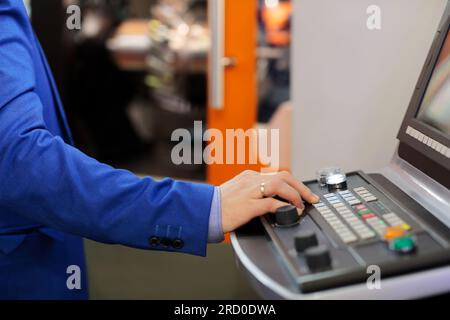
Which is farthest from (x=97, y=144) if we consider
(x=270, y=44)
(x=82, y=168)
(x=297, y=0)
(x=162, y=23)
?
(x=82, y=168)

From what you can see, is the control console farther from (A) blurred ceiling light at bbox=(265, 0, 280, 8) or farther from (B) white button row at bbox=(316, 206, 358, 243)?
(A) blurred ceiling light at bbox=(265, 0, 280, 8)

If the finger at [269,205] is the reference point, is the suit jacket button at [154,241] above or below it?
below

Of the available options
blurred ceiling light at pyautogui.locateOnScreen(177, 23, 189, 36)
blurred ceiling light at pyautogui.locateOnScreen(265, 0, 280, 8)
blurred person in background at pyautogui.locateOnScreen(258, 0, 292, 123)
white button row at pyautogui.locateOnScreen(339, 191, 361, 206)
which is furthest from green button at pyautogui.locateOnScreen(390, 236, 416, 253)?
blurred ceiling light at pyautogui.locateOnScreen(265, 0, 280, 8)

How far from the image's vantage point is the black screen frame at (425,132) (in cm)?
95

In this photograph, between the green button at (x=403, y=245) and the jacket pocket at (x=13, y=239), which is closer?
the green button at (x=403, y=245)

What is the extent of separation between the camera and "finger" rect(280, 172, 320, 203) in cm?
93

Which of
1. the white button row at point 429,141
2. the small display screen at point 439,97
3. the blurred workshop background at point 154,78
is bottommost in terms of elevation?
the blurred workshop background at point 154,78

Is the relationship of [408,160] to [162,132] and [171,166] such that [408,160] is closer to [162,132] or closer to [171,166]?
[171,166]

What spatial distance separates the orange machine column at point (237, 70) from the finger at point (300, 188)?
1.99 metres

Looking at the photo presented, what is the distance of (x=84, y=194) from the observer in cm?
86

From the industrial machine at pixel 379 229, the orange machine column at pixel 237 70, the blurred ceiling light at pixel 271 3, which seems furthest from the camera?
the blurred ceiling light at pixel 271 3

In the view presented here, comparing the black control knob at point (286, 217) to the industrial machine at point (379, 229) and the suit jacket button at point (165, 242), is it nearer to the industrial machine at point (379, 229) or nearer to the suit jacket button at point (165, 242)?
the industrial machine at point (379, 229)

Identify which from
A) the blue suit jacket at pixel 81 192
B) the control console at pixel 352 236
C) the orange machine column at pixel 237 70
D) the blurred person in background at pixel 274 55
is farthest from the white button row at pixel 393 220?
the blurred person in background at pixel 274 55

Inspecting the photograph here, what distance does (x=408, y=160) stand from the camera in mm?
1056
